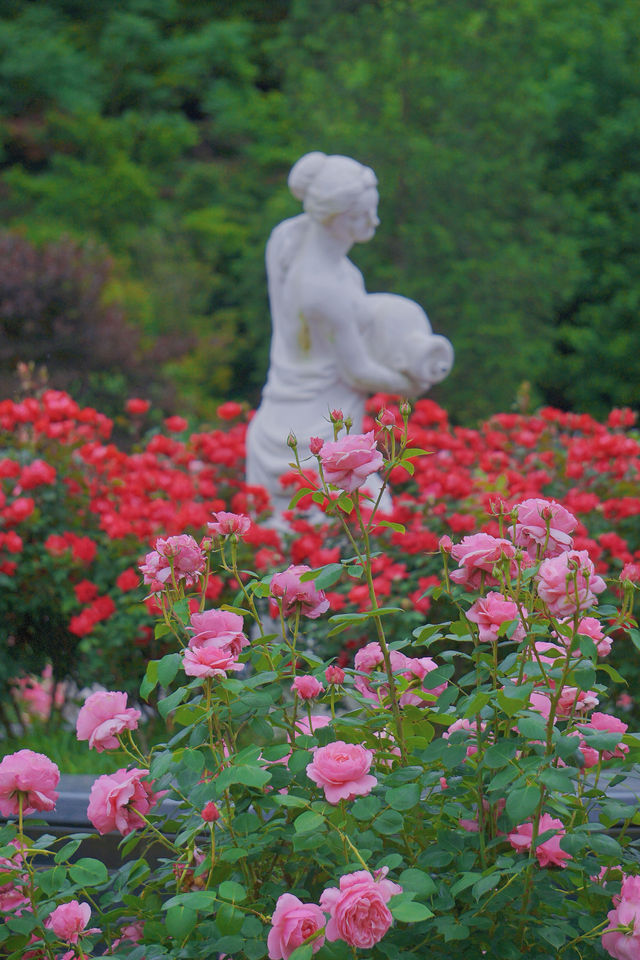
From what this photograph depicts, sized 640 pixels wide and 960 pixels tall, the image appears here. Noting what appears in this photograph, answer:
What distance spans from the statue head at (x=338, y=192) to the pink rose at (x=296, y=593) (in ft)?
9.57

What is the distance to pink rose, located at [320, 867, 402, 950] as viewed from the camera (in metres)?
1.30

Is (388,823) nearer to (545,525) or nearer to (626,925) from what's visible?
(626,925)

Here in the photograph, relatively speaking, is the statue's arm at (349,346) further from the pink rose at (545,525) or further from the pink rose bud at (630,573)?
the pink rose bud at (630,573)

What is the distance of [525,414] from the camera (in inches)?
231

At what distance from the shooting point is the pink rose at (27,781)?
5.16 feet

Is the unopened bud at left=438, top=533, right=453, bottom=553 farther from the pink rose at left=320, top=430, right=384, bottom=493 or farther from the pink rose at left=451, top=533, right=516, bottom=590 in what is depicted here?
the pink rose at left=320, top=430, right=384, bottom=493

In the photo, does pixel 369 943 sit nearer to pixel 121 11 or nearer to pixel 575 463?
pixel 575 463

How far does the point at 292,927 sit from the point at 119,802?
339mm

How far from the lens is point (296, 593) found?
5.36 feet

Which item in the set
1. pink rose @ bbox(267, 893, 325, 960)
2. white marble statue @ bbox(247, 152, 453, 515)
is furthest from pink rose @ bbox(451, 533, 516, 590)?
white marble statue @ bbox(247, 152, 453, 515)

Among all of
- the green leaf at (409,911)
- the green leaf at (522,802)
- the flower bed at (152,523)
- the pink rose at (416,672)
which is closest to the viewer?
the green leaf at (409,911)

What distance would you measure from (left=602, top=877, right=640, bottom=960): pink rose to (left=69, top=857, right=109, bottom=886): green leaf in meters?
0.69

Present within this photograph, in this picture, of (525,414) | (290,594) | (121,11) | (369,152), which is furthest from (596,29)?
(290,594)

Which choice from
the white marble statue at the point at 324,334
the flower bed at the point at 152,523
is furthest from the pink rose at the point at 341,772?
the white marble statue at the point at 324,334
